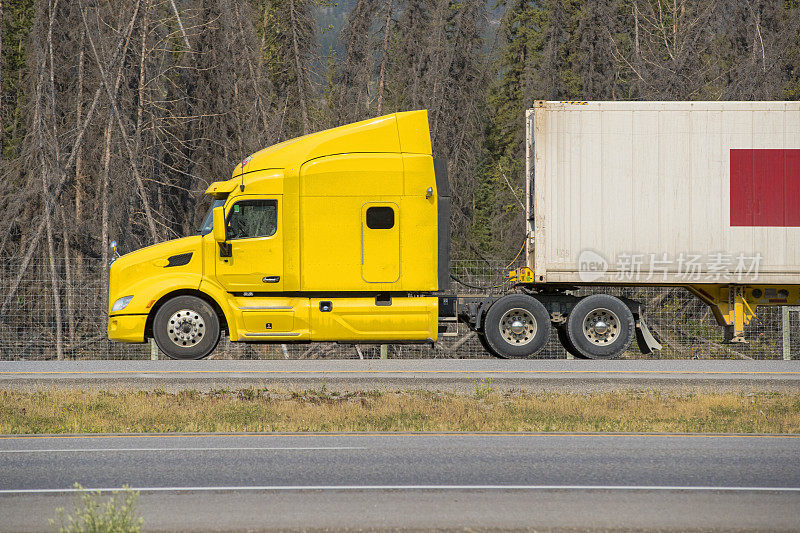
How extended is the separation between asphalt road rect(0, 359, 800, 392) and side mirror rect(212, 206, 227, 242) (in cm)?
190

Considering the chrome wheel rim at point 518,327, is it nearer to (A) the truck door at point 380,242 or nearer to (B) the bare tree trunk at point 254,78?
(A) the truck door at point 380,242

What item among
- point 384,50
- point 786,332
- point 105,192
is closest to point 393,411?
point 786,332

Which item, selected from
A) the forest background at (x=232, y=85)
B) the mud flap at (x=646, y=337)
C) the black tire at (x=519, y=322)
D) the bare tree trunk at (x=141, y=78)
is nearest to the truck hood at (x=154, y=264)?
the black tire at (x=519, y=322)

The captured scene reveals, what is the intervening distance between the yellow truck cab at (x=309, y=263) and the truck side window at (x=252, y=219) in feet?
Answer: 0.05

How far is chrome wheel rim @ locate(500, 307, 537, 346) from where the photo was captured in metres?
15.8

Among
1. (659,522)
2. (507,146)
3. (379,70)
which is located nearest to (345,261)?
(659,522)

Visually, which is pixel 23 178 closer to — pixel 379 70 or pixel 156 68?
pixel 156 68

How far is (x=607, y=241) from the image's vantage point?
15711 mm

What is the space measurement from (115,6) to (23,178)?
5197mm

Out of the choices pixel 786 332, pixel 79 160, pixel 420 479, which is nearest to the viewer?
pixel 420 479

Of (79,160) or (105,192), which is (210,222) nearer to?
(105,192)

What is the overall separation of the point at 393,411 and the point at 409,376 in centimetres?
132

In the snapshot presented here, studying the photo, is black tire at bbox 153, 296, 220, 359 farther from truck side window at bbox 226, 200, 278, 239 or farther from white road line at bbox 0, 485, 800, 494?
white road line at bbox 0, 485, 800, 494

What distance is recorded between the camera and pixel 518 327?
1578 cm
